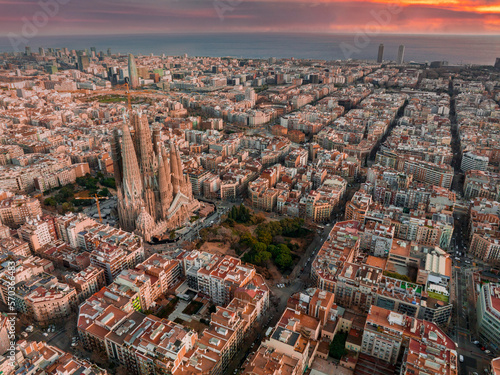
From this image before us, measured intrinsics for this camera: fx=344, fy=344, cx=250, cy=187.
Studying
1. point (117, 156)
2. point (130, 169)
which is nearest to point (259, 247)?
point (130, 169)

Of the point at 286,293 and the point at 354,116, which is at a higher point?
the point at 354,116

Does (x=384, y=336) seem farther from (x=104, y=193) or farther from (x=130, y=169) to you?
(x=104, y=193)

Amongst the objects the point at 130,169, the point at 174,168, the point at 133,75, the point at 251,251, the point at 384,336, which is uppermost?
the point at 133,75

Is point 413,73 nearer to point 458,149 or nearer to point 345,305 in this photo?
point 458,149

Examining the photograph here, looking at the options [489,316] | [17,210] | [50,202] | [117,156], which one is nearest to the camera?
[489,316]

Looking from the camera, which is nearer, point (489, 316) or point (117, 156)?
point (489, 316)

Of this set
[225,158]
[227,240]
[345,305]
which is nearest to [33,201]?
[227,240]

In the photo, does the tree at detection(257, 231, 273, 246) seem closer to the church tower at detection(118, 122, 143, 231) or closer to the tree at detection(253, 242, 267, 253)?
the tree at detection(253, 242, 267, 253)

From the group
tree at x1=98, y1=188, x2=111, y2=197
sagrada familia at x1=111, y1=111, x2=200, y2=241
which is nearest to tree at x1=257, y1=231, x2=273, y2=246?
sagrada familia at x1=111, y1=111, x2=200, y2=241

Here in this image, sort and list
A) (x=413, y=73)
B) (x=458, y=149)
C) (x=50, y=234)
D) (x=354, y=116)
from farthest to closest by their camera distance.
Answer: (x=413, y=73), (x=354, y=116), (x=458, y=149), (x=50, y=234)
